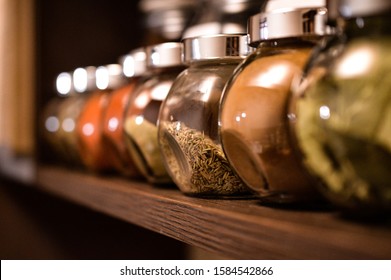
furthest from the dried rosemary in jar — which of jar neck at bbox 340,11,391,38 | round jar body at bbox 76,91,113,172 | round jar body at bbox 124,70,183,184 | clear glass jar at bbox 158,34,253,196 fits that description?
round jar body at bbox 76,91,113,172

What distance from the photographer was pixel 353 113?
0.40 m

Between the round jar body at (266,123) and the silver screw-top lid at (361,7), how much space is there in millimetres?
108

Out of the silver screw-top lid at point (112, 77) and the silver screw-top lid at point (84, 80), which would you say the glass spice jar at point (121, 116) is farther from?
the silver screw-top lid at point (84, 80)

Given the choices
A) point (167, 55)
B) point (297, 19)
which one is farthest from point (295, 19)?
point (167, 55)

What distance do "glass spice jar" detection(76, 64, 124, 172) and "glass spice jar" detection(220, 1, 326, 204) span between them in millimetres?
486

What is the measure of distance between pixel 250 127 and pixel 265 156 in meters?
0.03

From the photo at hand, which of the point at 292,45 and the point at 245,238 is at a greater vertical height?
Answer: the point at 292,45

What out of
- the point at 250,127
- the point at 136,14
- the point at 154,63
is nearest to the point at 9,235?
the point at 136,14

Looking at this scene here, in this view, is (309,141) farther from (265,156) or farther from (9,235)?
(9,235)

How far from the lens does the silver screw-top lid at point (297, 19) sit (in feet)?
1.70

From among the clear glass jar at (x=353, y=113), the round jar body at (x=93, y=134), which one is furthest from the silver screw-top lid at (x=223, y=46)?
the round jar body at (x=93, y=134)
